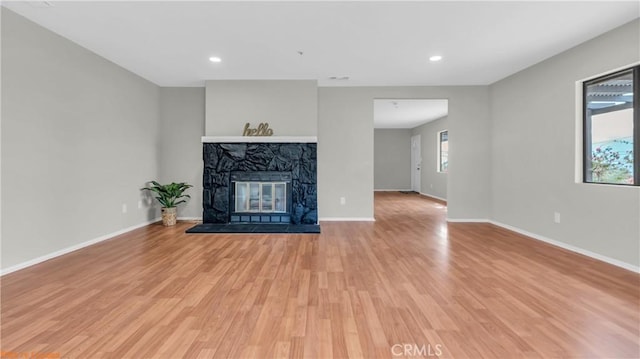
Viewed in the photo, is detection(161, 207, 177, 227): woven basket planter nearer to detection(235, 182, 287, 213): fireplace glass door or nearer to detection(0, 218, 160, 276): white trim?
detection(0, 218, 160, 276): white trim

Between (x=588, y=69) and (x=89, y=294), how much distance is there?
17.3 ft

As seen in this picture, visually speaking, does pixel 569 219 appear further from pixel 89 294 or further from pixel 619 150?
pixel 89 294

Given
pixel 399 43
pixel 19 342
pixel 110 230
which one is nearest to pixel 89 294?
pixel 19 342

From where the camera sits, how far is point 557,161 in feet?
11.4

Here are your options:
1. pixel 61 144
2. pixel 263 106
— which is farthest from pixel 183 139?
pixel 61 144

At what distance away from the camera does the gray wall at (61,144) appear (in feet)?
8.27

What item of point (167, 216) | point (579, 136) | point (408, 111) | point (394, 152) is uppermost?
point (408, 111)

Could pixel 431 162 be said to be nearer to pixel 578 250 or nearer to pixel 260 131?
pixel 578 250

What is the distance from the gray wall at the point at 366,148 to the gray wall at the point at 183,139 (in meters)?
2.19

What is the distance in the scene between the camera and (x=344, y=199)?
16.0 feet

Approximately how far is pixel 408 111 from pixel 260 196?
15.2 ft

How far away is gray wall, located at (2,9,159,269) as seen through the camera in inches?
99.3

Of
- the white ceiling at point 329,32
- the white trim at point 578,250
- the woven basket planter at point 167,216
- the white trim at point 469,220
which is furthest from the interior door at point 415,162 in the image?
the woven basket planter at point 167,216

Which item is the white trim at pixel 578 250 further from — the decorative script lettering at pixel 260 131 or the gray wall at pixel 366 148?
the decorative script lettering at pixel 260 131
